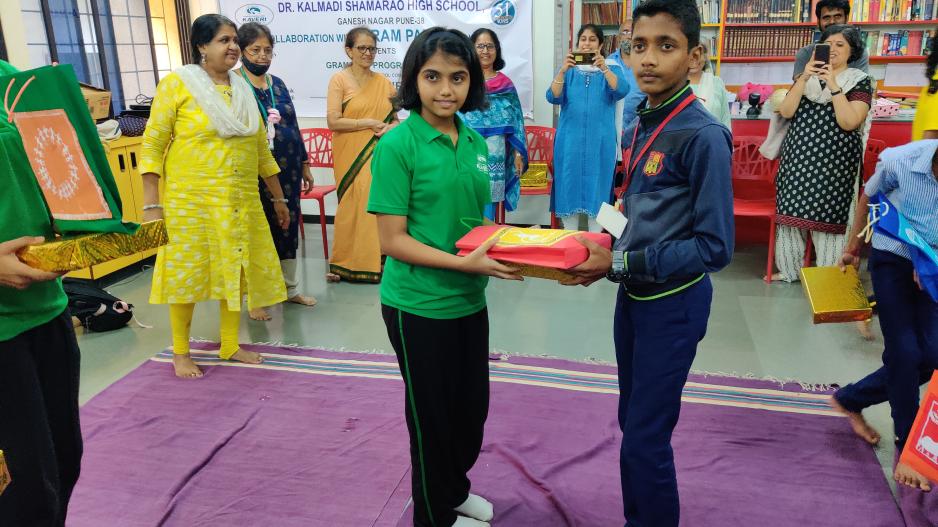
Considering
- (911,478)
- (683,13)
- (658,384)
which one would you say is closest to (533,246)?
(658,384)

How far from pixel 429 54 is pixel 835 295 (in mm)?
1557

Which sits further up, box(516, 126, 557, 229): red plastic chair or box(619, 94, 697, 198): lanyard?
box(619, 94, 697, 198): lanyard

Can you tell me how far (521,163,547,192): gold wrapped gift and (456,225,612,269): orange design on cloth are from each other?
10.6 ft

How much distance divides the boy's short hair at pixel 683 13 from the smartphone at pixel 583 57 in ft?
9.37

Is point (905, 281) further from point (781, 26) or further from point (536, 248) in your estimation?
point (781, 26)

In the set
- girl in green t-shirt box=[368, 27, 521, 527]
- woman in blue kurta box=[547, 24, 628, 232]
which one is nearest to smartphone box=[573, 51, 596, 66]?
woman in blue kurta box=[547, 24, 628, 232]

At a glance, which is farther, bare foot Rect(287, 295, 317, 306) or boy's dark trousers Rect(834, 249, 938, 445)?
bare foot Rect(287, 295, 317, 306)

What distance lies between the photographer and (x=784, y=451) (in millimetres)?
2463

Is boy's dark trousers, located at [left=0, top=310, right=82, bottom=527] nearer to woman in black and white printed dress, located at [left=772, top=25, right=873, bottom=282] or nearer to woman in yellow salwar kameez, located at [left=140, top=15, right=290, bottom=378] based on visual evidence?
woman in yellow salwar kameez, located at [left=140, top=15, right=290, bottom=378]

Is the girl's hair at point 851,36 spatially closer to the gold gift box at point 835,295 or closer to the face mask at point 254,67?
the gold gift box at point 835,295

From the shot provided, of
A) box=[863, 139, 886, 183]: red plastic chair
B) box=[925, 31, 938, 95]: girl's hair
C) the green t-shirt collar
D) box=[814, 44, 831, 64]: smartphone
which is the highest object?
box=[814, 44, 831, 64]: smartphone

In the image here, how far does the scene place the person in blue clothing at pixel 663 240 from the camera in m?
1.49

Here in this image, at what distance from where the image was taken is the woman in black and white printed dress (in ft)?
12.0

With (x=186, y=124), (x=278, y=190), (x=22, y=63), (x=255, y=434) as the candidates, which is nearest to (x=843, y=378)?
(x=255, y=434)
